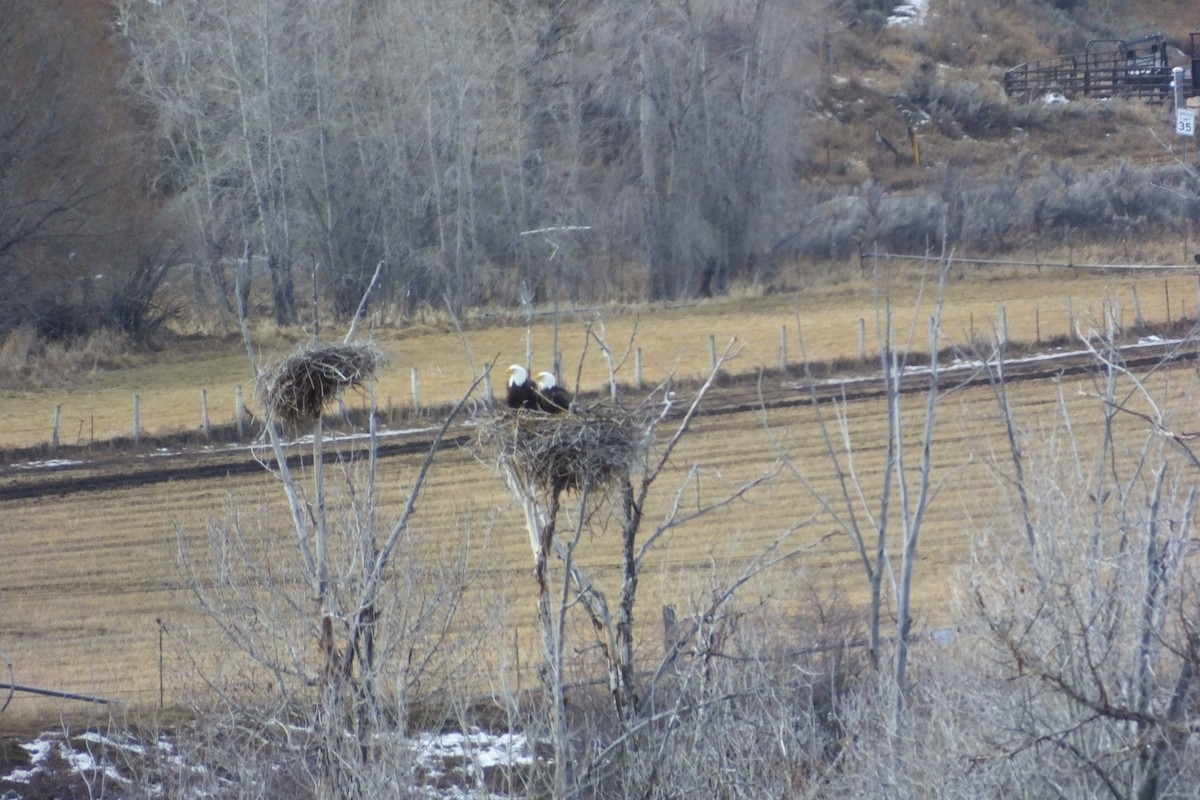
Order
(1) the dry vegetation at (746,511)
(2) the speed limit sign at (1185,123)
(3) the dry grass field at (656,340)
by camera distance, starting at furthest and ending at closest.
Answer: (3) the dry grass field at (656,340)
(2) the speed limit sign at (1185,123)
(1) the dry vegetation at (746,511)

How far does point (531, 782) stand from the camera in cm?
823

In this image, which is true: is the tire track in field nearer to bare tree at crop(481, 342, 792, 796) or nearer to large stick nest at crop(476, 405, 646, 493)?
bare tree at crop(481, 342, 792, 796)

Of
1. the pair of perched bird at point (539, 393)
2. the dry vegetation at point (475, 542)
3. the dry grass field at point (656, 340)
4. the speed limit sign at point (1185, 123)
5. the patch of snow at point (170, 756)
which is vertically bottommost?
the patch of snow at point (170, 756)

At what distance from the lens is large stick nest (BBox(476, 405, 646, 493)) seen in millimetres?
8336

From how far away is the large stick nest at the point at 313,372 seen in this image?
998cm

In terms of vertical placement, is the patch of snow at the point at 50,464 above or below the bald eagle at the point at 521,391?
below

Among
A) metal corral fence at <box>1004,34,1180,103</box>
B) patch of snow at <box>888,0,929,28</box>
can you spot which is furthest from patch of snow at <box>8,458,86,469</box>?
patch of snow at <box>888,0,929,28</box>

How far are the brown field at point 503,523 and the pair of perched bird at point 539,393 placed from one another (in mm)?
2003

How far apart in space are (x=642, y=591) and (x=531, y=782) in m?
11.3

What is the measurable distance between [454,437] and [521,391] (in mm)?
17754

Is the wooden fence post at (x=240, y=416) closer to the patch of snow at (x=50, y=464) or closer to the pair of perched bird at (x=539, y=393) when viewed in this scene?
the patch of snow at (x=50, y=464)

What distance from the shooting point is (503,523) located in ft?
74.4

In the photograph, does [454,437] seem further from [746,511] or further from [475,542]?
[475,542]

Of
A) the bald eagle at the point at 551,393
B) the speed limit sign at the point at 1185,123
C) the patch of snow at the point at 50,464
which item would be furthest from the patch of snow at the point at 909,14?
the bald eagle at the point at 551,393
